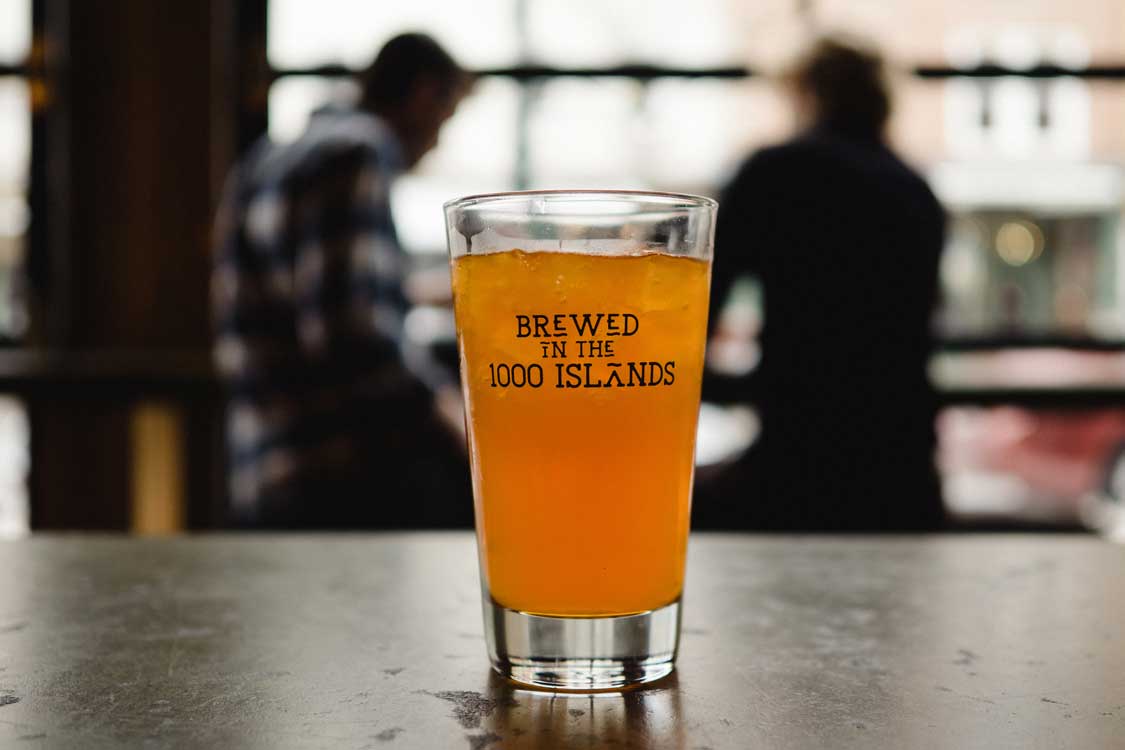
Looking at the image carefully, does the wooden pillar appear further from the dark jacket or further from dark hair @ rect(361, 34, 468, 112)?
the dark jacket

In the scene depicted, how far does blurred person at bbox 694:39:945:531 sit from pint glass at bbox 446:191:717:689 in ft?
4.79

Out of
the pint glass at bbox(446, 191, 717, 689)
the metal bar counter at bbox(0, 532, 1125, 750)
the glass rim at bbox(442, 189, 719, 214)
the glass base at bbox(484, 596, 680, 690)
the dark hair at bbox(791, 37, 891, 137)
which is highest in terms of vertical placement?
the dark hair at bbox(791, 37, 891, 137)

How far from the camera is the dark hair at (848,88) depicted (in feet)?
6.60

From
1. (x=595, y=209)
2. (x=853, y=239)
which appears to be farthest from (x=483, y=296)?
(x=853, y=239)

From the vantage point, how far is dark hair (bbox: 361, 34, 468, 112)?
2076 millimetres

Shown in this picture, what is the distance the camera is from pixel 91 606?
64 centimetres

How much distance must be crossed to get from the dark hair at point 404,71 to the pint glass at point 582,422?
1.66 m

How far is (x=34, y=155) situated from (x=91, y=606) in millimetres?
3006

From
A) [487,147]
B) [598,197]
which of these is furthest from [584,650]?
[487,147]

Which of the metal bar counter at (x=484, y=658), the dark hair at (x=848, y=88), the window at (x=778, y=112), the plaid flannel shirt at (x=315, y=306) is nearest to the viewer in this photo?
the metal bar counter at (x=484, y=658)

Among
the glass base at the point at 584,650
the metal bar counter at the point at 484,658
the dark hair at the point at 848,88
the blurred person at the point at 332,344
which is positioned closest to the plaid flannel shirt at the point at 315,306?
the blurred person at the point at 332,344

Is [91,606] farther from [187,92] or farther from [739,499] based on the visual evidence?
[187,92]

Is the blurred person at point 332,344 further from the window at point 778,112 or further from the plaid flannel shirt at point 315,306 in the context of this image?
the window at point 778,112

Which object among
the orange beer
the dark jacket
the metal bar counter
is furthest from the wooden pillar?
the orange beer
